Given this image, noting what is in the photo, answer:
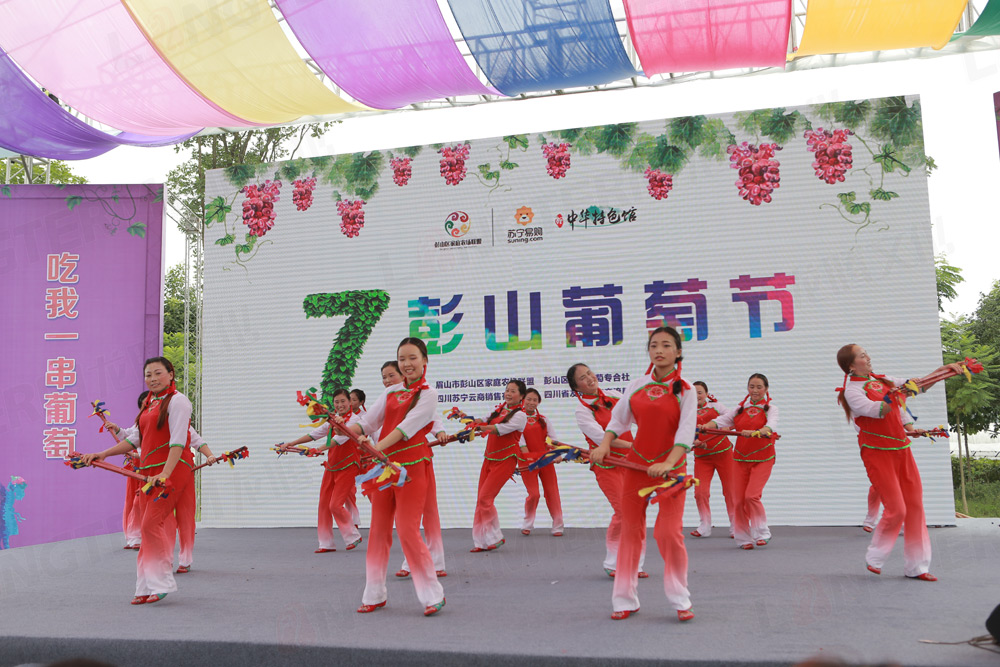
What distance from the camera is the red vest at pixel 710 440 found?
6.95 m

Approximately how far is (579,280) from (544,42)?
2.49 meters

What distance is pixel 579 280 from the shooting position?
8344 mm

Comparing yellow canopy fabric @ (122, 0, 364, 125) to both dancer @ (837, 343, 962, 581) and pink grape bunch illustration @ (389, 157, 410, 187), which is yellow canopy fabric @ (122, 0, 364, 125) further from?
dancer @ (837, 343, 962, 581)

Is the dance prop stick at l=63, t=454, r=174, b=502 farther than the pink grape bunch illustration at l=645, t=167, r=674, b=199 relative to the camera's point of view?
No

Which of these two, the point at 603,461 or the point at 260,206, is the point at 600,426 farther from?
the point at 260,206

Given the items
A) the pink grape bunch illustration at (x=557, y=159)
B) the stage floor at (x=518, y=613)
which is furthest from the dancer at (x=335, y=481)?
the pink grape bunch illustration at (x=557, y=159)

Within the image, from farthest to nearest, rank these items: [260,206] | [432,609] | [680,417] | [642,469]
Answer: [260,206], [432,609], [680,417], [642,469]

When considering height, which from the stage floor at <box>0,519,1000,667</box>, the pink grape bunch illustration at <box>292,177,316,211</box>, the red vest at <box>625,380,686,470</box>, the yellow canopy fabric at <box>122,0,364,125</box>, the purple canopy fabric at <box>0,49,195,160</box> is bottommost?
the stage floor at <box>0,519,1000,667</box>

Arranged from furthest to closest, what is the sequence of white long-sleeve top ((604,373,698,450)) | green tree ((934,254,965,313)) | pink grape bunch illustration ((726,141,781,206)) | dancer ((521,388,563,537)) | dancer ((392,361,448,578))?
1. green tree ((934,254,965,313))
2. pink grape bunch illustration ((726,141,781,206))
3. dancer ((521,388,563,537))
4. dancer ((392,361,448,578))
5. white long-sleeve top ((604,373,698,450))

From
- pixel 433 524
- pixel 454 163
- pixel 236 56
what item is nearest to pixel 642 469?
pixel 433 524

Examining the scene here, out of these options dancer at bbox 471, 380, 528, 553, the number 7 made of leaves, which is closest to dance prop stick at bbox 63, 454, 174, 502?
dancer at bbox 471, 380, 528, 553

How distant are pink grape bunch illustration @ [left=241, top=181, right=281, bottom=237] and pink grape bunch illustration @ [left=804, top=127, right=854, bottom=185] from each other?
19.2 feet

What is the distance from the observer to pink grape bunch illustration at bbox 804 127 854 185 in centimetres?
787

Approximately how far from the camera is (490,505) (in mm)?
6898
